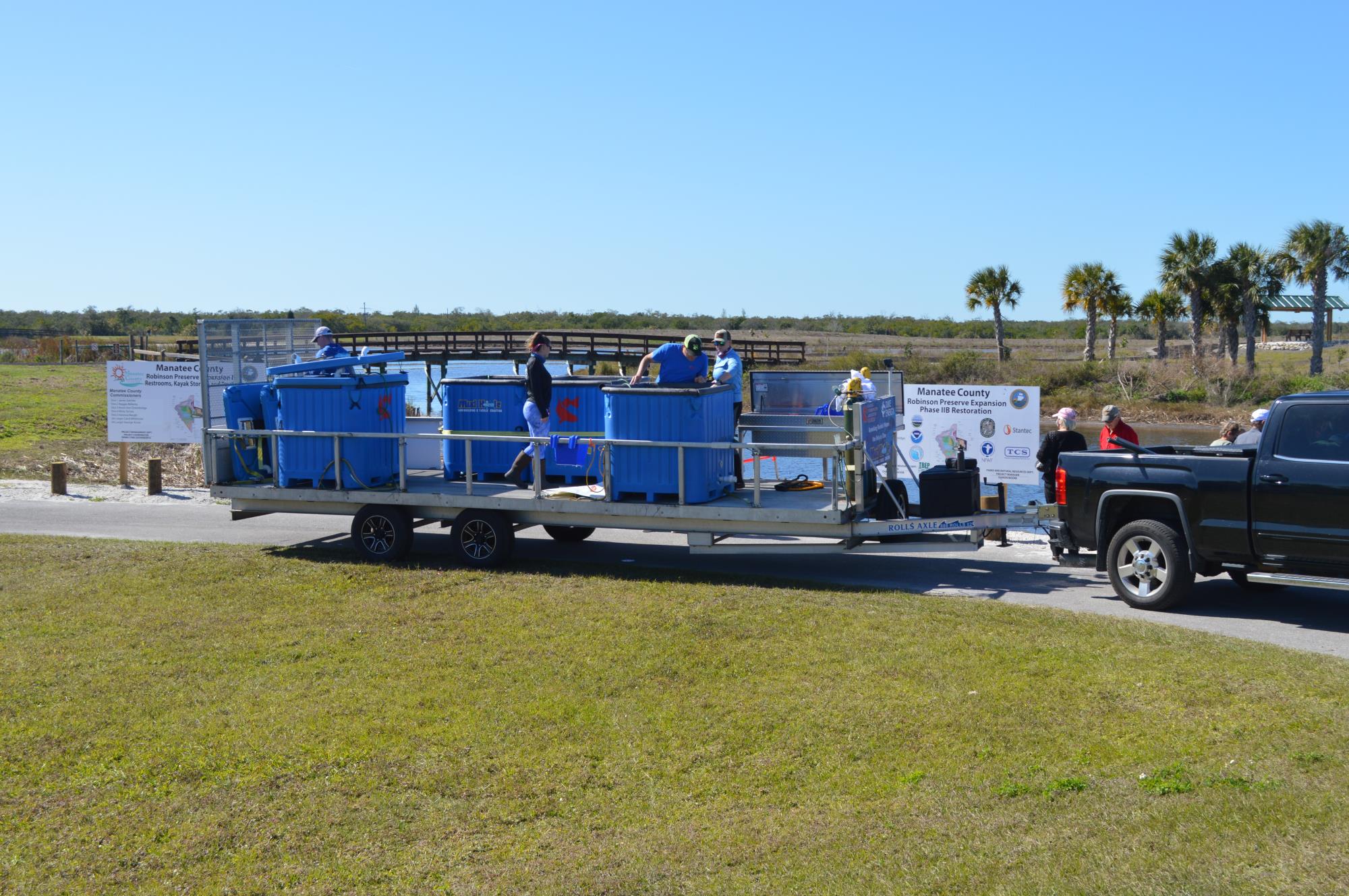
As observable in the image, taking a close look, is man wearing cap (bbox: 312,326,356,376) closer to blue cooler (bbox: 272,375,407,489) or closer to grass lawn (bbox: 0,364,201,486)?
blue cooler (bbox: 272,375,407,489)

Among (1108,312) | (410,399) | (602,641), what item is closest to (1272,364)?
(1108,312)

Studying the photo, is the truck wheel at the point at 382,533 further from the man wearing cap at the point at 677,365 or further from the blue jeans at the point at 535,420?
the man wearing cap at the point at 677,365

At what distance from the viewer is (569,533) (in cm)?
1471

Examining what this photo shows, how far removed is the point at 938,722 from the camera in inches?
294

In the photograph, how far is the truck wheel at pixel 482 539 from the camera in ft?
42.0

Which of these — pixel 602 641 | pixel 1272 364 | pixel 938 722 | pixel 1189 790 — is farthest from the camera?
pixel 1272 364

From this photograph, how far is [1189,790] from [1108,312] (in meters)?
58.5

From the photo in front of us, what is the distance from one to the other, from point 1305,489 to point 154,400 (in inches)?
696

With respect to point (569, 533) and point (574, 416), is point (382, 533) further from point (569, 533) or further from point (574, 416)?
point (574, 416)

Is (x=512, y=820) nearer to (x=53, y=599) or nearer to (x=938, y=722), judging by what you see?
(x=938, y=722)

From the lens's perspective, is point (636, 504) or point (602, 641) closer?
point (602, 641)

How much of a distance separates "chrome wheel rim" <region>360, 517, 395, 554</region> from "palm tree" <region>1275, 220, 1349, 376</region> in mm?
50291

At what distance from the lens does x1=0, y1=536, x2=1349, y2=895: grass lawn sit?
5.59 m

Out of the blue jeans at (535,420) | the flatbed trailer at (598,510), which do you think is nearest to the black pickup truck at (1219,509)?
the flatbed trailer at (598,510)
